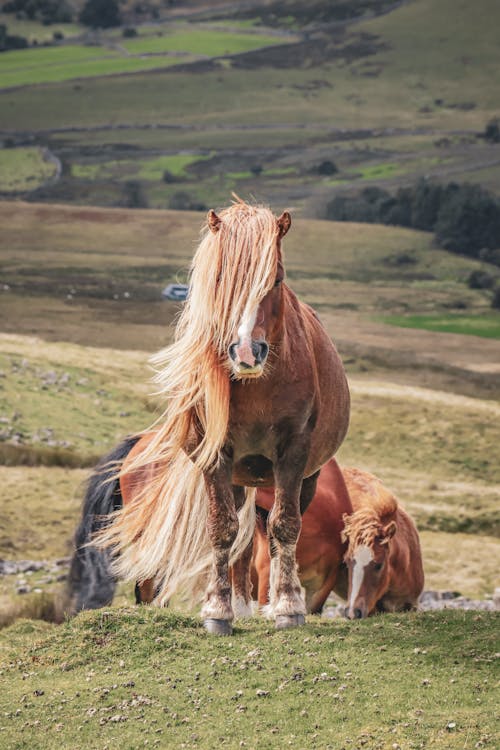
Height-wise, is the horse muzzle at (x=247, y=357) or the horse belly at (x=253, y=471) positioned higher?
the horse muzzle at (x=247, y=357)

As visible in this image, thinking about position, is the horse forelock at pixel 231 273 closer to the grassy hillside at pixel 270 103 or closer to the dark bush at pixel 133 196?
the grassy hillside at pixel 270 103

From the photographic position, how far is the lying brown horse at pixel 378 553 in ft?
40.0

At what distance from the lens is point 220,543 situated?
31.8 ft

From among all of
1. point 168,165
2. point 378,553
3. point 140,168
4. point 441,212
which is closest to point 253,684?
point 378,553

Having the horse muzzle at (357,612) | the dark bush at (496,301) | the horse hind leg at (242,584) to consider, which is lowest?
the horse muzzle at (357,612)

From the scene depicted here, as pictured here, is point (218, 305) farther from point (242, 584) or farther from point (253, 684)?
point (242, 584)

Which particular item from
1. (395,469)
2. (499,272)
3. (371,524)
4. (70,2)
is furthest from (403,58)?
(371,524)

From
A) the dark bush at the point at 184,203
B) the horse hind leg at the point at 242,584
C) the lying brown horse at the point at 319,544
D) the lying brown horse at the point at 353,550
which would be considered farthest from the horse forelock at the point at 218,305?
the dark bush at the point at 184,203

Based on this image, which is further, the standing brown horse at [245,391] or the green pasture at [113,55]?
the green pasture at [113,55]

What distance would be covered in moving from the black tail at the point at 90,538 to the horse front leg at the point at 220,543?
11.9 ft

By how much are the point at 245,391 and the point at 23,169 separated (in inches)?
4610

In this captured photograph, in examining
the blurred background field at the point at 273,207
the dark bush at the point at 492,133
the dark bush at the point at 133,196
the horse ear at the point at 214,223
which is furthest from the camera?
Result: the dark bush at the point at 492,133

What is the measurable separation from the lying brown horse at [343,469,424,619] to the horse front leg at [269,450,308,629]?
2318 millimetres

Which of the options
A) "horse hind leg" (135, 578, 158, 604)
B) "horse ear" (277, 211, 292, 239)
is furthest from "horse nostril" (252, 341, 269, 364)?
"horse hind leg" (135, 578, 158, 604)
